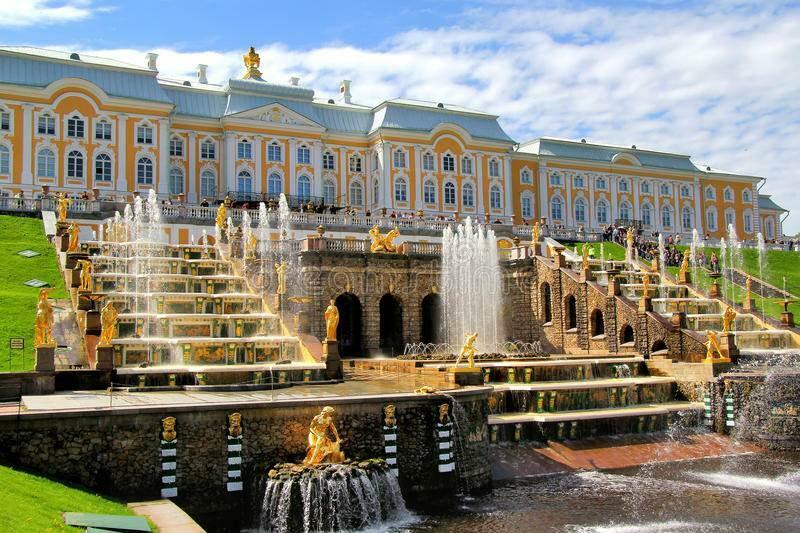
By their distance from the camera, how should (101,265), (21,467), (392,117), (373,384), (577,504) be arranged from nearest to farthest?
(21,467) → (577,504) → (373,384) → (101,265) → (392,117)

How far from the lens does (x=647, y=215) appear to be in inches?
2945

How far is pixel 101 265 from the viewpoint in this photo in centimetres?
3319

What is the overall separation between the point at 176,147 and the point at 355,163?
1384 centimetres

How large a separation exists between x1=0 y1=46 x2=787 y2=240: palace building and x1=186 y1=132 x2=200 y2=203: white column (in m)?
0.11

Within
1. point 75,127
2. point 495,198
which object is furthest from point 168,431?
point 495,198

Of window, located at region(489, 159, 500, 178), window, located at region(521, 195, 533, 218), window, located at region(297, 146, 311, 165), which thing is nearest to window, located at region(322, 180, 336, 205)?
window, located at region(297, 146, 311, 165)

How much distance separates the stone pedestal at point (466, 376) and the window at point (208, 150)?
131 feet

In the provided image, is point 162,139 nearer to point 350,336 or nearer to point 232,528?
point 350,336

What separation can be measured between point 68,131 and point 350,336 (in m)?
26.3

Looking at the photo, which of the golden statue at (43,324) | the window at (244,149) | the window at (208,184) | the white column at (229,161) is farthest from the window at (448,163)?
the golden statue at (43,324)

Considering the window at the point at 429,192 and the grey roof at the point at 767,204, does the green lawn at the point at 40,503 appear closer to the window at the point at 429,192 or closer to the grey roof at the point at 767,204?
the window at the point at 429,192

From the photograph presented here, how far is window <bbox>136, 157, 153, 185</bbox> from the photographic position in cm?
5434

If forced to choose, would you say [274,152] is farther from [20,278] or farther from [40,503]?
[40,503]

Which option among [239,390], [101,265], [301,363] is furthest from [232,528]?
[101,265]
